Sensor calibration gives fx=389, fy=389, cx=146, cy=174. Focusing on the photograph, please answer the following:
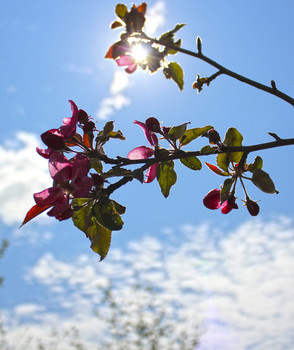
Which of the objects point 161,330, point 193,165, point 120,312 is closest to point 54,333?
point 120,312

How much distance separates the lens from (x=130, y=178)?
0.87m

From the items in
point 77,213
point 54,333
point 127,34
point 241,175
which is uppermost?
point 54,333

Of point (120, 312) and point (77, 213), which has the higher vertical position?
point (120, 312)

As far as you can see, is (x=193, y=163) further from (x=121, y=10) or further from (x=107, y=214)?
(x=121, y=10)

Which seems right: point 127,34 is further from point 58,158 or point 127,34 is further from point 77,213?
point 77,213

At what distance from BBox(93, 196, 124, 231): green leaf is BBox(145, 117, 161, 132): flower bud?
27 centimetres

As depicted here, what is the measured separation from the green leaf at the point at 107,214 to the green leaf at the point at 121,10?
0.44 m

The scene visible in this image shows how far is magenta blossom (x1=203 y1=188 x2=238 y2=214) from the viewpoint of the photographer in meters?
1.10

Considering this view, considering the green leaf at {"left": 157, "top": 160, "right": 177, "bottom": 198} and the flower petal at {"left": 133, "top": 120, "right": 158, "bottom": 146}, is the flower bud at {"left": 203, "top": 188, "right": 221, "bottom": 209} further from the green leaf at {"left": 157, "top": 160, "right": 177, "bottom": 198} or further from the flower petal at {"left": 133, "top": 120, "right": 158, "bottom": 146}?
the flower petal at {"left": 133, "top": 120, "right": 158, "bottom": 146}

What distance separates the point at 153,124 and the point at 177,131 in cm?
8

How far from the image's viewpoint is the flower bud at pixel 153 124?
105cm

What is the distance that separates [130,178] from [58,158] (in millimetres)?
171

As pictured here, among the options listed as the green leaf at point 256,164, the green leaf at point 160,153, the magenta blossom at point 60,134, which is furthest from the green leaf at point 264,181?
the magenta blossom at point 60,134

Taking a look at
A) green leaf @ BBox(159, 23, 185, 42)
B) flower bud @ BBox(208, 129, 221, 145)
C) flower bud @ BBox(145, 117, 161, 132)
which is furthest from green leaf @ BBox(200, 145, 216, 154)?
green leaf @ BBox(159, 23, 185, 42)
